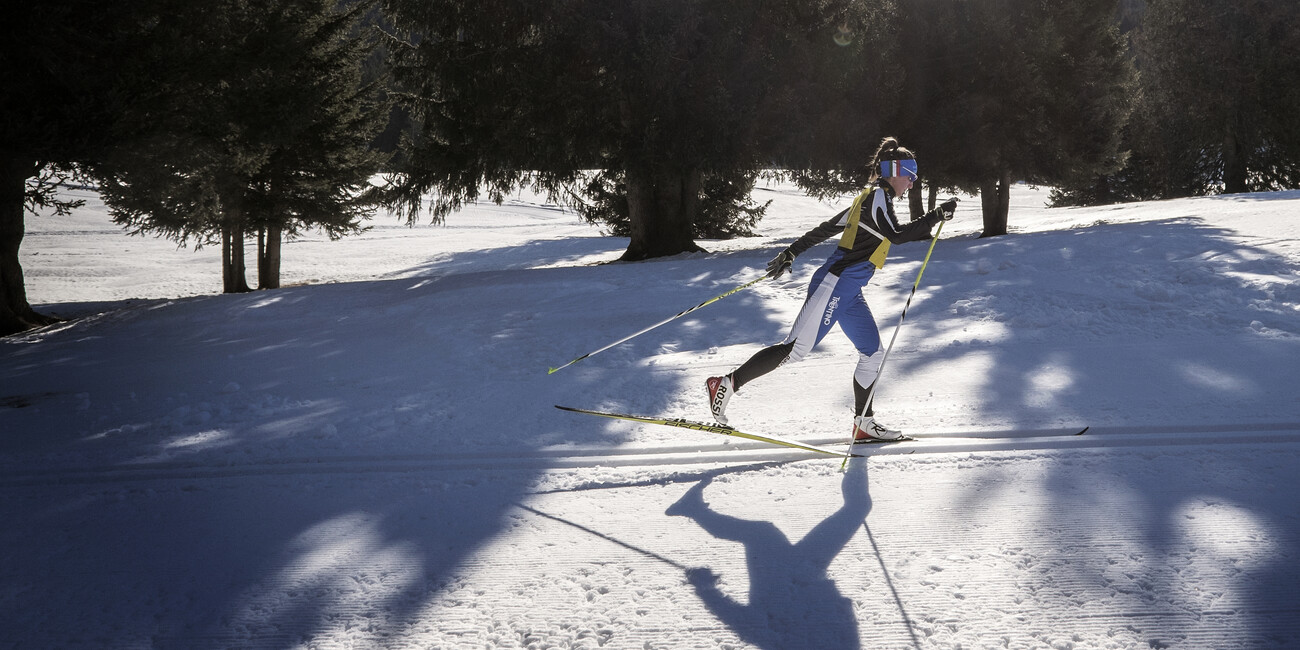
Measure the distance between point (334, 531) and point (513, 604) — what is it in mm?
1299

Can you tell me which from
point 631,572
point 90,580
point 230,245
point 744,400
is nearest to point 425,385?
point 744,400

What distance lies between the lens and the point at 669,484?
479 centimetres

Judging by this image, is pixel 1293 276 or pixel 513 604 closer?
pixel 513 604

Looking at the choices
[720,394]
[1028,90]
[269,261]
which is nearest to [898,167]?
[720,394]

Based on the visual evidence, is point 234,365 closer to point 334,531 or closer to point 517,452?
point 517,452

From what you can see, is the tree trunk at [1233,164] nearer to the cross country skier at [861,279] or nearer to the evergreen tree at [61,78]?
the cross country skier at [861,279]

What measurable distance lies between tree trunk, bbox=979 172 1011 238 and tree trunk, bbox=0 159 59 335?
65.8 feet

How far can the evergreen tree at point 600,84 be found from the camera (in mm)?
15812

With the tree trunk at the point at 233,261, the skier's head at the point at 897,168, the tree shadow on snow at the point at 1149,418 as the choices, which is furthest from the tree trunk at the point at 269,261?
the skier's head at the point at 897,168

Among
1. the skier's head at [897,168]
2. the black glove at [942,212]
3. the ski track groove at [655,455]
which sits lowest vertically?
the ski track groove at [655,455]

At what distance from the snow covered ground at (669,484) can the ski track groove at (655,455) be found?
0.03m

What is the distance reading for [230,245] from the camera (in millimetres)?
19734

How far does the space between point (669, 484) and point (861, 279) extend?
1.93 meters

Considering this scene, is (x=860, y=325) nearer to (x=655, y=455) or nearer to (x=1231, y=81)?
(x=655, y=455)
